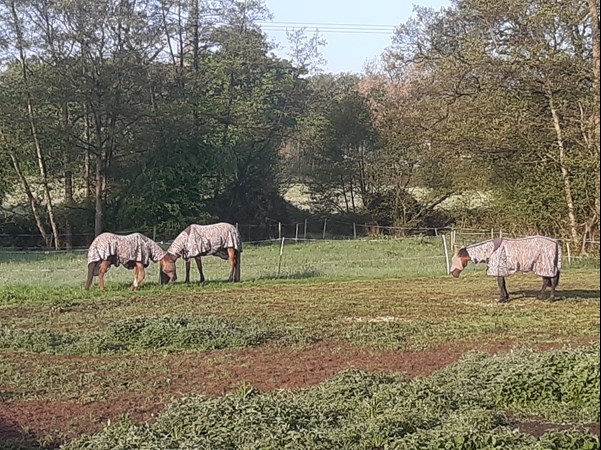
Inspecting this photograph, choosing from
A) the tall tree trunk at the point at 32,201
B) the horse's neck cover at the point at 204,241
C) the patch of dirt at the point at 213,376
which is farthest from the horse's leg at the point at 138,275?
the tall tree trunk at the point at 32,201

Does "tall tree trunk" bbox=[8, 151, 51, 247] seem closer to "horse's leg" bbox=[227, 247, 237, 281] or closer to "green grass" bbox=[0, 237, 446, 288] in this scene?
"green grass" bbox=[0, 237, 446, 288]

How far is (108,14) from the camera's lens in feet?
93.9

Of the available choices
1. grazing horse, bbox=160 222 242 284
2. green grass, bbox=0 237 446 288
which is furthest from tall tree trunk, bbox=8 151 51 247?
grazing horse, bbox=160 222 242 284

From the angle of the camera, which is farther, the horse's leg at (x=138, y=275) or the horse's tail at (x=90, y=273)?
the horse's leg at (x=138, y=275)

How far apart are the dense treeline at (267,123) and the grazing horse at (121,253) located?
9.89 meters

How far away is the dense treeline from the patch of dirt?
11.0m

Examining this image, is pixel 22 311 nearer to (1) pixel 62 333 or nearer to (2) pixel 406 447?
(1) pixel 62 333

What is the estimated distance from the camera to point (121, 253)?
15.7 metres

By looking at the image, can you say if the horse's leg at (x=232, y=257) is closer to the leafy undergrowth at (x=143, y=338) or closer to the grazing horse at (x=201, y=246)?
the grazing horse at (x=201, y=246)

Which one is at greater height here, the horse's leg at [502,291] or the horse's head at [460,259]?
the horse's head at [460,259]

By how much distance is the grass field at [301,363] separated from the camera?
212 inches

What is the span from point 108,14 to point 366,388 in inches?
982

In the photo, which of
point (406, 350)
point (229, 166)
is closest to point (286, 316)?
point (406, 350)

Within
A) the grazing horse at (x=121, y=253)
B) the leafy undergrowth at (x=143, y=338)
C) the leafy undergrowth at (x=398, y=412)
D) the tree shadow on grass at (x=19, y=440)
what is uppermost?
the grazing horse at (x=121, y=253)
